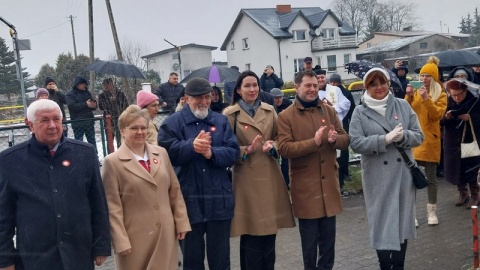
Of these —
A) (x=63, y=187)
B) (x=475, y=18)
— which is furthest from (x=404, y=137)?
(x=475, y=18)

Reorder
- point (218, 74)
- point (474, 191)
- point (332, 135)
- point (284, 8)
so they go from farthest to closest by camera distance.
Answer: point (284, 8), point (218, 74), point (474, 191), point (332, 135)

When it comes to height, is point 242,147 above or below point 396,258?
above

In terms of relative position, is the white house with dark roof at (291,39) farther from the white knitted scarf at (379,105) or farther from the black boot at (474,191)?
the white knitted scarf at (379,105)

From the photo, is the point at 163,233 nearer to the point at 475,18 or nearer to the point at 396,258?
the point at 396,258

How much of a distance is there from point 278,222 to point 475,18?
90.5m

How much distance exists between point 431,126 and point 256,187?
3.15m

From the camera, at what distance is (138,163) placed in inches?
153

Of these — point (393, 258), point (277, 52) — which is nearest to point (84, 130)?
point (393, 258)

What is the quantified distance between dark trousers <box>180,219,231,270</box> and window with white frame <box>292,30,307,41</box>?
4654cm

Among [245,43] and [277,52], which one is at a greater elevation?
[245,43]

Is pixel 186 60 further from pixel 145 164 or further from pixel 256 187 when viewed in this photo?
pixel 145 164

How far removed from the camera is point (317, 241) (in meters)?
4.64

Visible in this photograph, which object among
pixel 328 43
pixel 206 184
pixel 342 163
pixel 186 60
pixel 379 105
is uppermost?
pixel 186 60

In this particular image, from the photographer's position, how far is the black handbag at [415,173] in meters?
4.40
